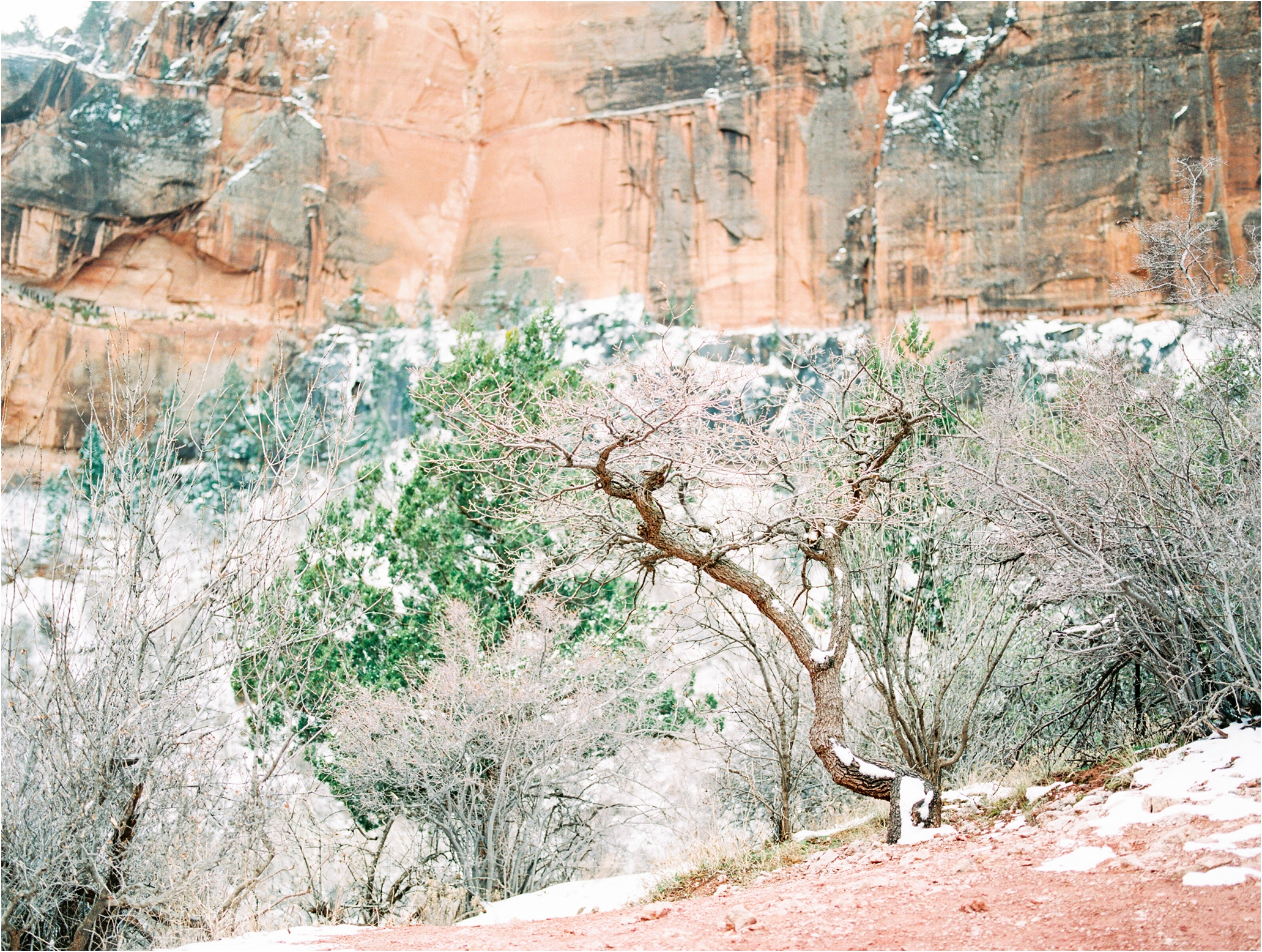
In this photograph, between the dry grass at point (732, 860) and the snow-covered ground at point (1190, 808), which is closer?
the snow-covered ground at point (1190, 808)

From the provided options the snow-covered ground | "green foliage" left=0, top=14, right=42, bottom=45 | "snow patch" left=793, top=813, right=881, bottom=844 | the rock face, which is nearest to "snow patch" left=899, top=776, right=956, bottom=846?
the snow-covered ground

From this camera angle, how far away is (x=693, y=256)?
37.6m

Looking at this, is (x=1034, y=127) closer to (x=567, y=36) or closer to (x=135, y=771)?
(x=567, y=36)

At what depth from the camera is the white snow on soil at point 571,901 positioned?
7.21m

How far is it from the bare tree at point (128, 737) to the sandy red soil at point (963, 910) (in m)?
1.61

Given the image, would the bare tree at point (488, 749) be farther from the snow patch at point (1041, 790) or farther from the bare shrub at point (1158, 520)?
the bare shrub at point (1158, 520)

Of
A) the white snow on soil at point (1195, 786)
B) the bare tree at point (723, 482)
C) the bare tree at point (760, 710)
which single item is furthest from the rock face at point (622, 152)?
the white snow on soil at point (1195, 786)

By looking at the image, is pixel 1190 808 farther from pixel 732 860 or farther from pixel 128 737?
pixel 128 737

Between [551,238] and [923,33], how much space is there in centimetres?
1544

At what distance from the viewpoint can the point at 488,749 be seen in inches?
417

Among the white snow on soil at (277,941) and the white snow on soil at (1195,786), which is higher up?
the white snow on soil at (1195,786)

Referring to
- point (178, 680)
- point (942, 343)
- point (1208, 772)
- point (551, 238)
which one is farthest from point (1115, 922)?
point (551, 238)

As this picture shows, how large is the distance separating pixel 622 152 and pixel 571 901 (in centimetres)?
3522

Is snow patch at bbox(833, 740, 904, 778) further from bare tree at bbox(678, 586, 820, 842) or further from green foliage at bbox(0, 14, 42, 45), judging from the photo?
green foliage at bbox(0, 14, 42, 45)
